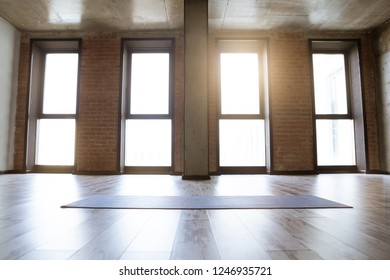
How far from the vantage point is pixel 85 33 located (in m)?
5.96

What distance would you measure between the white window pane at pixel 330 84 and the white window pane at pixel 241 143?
4.71ft

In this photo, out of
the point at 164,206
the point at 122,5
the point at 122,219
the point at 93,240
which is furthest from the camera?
the point at 122,5

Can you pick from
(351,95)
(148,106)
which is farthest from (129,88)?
(351,95)

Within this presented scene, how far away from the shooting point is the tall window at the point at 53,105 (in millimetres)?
5930

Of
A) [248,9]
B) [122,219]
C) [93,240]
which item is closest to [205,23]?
[248,9]

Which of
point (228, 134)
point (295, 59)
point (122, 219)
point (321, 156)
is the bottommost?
point (122, 219)

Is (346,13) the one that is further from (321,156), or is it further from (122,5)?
(122,5)

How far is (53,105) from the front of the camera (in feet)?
19.9

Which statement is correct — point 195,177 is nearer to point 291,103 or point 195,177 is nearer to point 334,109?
point 291,103

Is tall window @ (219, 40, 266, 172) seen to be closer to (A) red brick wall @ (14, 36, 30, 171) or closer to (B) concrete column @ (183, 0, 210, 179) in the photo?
(B) concrete column @ (183, 0, 210, 179)

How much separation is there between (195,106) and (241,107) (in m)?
1.93

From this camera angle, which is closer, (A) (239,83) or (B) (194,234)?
(B) (194,234)

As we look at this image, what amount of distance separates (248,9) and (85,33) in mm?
3515

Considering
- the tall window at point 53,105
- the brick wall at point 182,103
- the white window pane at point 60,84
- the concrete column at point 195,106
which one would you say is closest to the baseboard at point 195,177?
the concrete column at point 195,106
